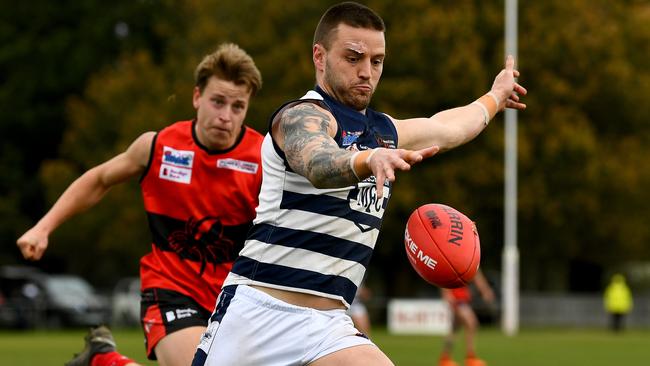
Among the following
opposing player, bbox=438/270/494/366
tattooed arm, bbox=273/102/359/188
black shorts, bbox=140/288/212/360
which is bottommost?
opposing player, bbox=438/270/494/366

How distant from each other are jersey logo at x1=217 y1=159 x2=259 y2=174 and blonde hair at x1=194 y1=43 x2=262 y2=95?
0.49m

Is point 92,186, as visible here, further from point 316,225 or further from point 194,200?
point 316,225

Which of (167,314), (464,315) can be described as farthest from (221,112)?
(464,315)

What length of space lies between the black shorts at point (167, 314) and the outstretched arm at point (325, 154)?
2.42m

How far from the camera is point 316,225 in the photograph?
5.46m

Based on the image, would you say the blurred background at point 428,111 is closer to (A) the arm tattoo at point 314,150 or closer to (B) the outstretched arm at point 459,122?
(B) the outstretched arm at point 459,122

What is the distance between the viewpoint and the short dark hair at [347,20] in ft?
18.2

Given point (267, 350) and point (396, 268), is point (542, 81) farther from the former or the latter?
point (267, 350)

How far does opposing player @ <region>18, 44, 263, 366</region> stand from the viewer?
7656mm

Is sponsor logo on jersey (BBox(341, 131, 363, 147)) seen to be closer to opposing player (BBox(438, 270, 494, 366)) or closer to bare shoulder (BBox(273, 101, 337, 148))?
bare shoulder (BBox(273, 101, 337, 148))

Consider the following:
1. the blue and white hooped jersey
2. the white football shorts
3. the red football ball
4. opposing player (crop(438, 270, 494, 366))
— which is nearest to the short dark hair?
the blue and white hooped jersey

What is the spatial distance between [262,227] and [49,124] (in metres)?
40.9

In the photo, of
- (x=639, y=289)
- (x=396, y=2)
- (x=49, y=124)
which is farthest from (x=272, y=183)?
Result: (x=639, y=289)

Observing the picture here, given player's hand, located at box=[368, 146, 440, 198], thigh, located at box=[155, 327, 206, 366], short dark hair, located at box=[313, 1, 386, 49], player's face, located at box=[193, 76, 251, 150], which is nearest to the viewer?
player's hand, located at box=[368, 146, 440, 198]
